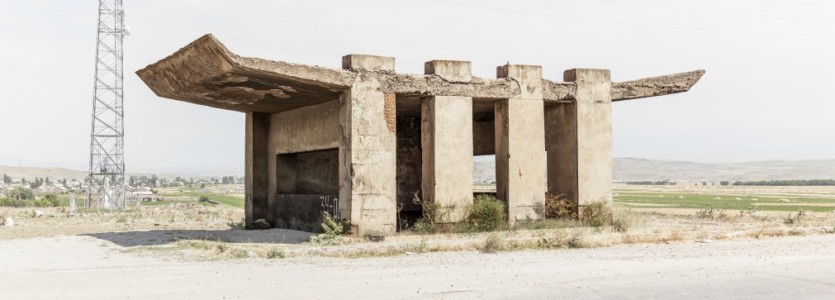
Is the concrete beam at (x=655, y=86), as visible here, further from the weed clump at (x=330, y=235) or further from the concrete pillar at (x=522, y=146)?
the weed clump at (x=330, y=235)

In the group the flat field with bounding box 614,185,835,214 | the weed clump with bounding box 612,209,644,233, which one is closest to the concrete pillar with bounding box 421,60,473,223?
the weed clump with bounding box 612,209,644,233

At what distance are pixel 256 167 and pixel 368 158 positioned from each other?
599cm

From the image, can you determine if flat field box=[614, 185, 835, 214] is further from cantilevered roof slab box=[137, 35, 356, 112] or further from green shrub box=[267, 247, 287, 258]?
green shrub box=[267, 247, 287, 258]

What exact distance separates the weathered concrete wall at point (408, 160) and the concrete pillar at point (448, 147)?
467 centimetres

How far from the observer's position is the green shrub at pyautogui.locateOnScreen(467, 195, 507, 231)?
53.8 ft

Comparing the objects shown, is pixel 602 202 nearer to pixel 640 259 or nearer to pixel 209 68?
pixel 640 259

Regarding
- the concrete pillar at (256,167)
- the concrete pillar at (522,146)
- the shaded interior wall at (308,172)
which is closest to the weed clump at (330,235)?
the concrete pillar at (522,146)

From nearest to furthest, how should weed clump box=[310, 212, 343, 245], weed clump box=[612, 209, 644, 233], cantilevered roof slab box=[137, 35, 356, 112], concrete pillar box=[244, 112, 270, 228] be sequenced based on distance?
cantilevered roof slab box=[137, 35, 356, 112] < weed clump box=[310, 212, 343, 245] < weed clump box=[612, 209, 644, 233] < concrete pillar box=[244, 112, 270, 228]

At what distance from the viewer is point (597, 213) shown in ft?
59.9

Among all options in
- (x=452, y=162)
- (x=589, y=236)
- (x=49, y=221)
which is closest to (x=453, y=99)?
(x=452, y=162)

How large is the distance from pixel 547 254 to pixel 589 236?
9.98ft

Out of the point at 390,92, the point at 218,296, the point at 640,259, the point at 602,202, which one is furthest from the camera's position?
the point at 602,202

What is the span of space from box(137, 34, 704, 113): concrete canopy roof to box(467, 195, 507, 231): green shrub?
7.26 feet

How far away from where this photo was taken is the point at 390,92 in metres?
15.9
